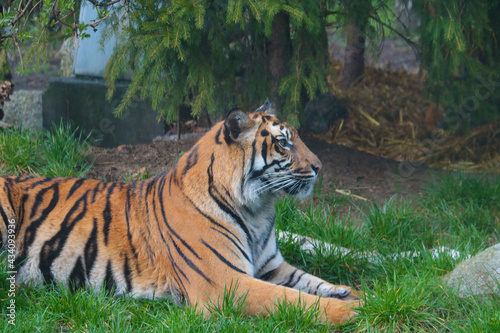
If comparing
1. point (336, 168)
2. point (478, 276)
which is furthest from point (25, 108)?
point (478, 276)

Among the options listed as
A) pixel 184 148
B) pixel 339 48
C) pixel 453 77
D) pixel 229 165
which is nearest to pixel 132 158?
pixel 184 148

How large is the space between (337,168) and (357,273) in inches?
92.6

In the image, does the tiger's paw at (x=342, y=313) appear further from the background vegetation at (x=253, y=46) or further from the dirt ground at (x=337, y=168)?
the dirt ground at (x=337, y=168)

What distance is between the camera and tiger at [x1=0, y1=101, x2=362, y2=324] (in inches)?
147

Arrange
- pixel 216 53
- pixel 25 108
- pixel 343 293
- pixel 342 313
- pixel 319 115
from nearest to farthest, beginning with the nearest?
pixel 342 313 → pixel 343 293 → pixel 216 53 → pixel 25 108 → pixel 319 115

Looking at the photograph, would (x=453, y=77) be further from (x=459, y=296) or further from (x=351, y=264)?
(x=459, y=296)

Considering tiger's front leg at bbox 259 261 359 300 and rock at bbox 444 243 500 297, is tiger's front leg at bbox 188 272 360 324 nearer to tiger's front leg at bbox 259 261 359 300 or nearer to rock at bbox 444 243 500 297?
tiger's front leg at bbox 259 261 359 300

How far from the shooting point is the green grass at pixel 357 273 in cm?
326

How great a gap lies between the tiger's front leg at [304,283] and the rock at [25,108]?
455 centimetres

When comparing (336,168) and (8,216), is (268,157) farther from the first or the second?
(336,168)

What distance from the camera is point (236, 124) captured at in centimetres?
374

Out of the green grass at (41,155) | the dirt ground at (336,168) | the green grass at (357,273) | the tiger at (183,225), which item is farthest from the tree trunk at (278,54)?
the tiger at (183,225)

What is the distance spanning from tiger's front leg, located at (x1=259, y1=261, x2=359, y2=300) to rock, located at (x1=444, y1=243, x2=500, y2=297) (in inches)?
26.7

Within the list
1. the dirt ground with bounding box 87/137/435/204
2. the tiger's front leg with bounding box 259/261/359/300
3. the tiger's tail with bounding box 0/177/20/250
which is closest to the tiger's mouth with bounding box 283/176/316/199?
the tiger's front leg with bounding box 259/261/359/300
